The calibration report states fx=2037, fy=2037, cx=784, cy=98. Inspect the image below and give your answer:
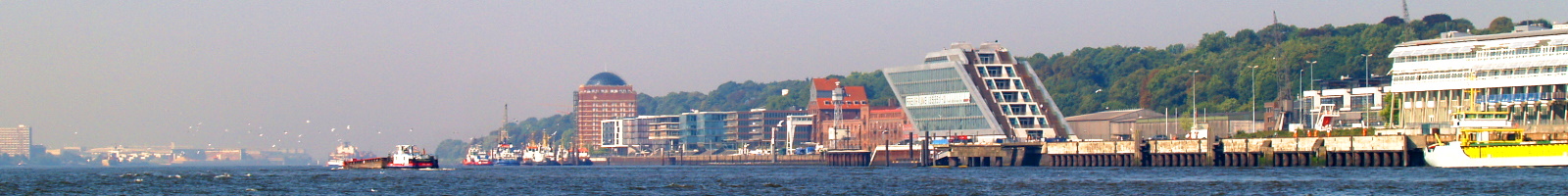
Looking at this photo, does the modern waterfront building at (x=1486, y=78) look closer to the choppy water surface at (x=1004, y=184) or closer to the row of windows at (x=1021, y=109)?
the choppy water surface at (x=1004, y=184)

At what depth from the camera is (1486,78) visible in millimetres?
114938

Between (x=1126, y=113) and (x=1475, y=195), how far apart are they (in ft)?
359

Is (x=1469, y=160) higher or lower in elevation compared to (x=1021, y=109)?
lower

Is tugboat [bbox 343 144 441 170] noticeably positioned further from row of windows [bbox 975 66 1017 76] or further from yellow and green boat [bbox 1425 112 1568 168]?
yellow and green boat [bbox 1425 112 1568 168]

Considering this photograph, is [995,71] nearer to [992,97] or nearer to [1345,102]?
[992,97]

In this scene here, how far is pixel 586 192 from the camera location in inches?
3132

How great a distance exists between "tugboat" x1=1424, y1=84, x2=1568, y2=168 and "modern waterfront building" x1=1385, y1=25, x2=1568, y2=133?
12633mm

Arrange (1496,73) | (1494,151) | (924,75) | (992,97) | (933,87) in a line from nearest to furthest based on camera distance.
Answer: (1494,151) → (1496,73) → (992,97) → (933,87) → (924,75)

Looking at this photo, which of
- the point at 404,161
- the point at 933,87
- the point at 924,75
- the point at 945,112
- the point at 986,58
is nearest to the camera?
the point at 404,161

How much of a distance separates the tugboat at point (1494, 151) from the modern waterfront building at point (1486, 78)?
1263 cm

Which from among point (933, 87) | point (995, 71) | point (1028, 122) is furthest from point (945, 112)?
point (1028, 122)

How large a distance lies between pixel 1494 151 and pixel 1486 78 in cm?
2550

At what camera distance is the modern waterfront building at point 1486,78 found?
4358 inches

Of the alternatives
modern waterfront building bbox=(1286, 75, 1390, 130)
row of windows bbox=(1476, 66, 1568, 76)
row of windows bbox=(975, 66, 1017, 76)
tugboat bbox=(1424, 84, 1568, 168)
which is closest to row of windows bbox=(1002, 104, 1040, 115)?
row of windows bbox=(975, 66, 1017, 76)
